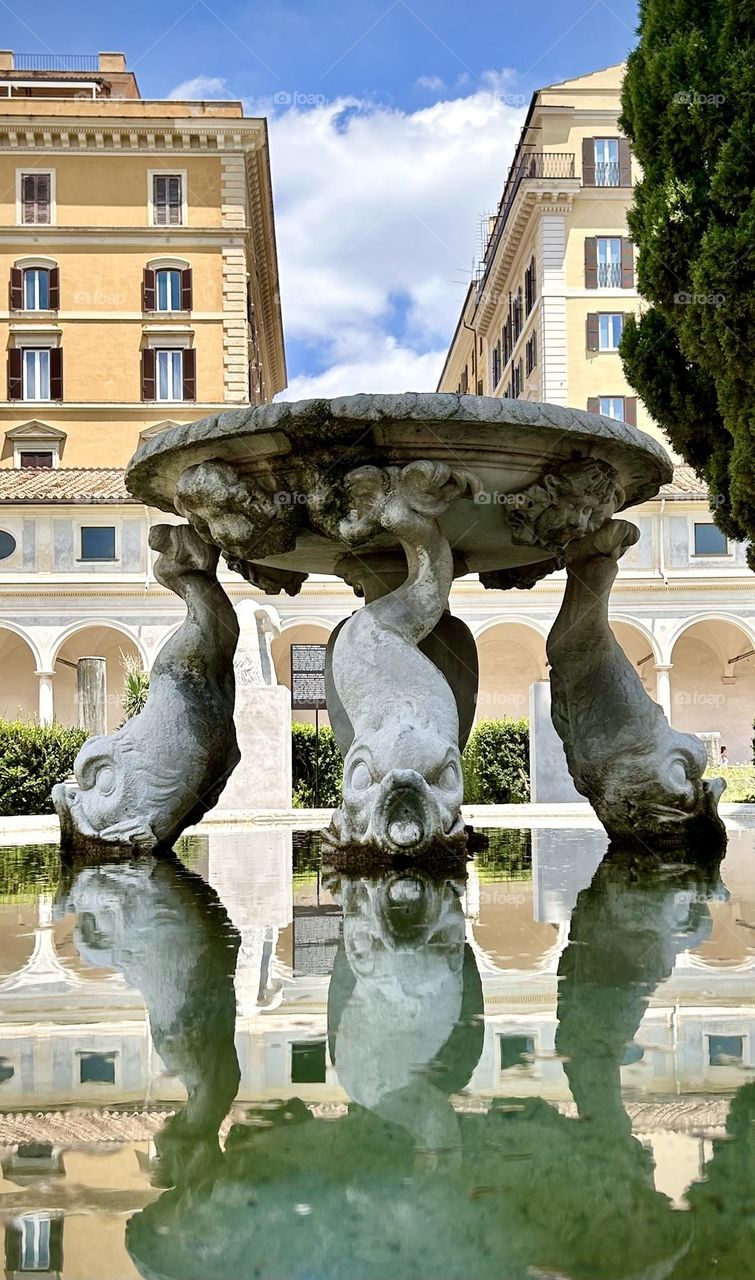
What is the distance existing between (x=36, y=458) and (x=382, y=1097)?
39.4m

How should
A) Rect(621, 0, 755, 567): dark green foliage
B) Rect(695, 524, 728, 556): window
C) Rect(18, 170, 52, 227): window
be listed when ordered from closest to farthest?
Rect(621, 0, 755, 567): dark green foliage < Rect(695, 524, 728, 556): window < Rect(18, 170, 52, 227): window

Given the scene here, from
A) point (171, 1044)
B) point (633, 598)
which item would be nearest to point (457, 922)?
point (171, 1044)

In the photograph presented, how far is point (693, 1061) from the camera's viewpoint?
223cm

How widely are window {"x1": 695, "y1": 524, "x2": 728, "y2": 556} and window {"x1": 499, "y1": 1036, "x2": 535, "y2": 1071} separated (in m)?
32.2

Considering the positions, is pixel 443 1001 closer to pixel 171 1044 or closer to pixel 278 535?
pixel 171 1044

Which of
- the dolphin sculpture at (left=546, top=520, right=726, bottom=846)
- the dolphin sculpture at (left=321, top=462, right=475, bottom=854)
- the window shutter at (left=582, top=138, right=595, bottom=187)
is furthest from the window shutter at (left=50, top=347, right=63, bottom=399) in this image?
the dolphin sculpture at (left=321, top=462, right=475, bottom=854)

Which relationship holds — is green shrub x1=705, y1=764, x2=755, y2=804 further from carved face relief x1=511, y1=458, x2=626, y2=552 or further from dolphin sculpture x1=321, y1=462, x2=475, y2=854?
dolphin sculpture x1=321, y1=462, x2=475, y2=854

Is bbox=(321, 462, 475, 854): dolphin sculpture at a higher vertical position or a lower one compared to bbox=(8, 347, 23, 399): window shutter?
lower

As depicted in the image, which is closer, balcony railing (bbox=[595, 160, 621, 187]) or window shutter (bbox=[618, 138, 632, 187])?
balcony railing (bbox=[595, 160, 621, 187])

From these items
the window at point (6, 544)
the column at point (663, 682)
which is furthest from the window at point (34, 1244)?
the column at point (663, 682)

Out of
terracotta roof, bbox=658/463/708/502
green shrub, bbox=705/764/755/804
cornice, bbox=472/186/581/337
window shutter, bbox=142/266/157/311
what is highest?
cornice, bbox=472/186/581/337

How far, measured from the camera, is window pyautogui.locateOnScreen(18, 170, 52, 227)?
4031 cm

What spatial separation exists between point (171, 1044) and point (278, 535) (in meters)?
3.47

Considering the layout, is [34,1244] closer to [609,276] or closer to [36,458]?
[36,458]
